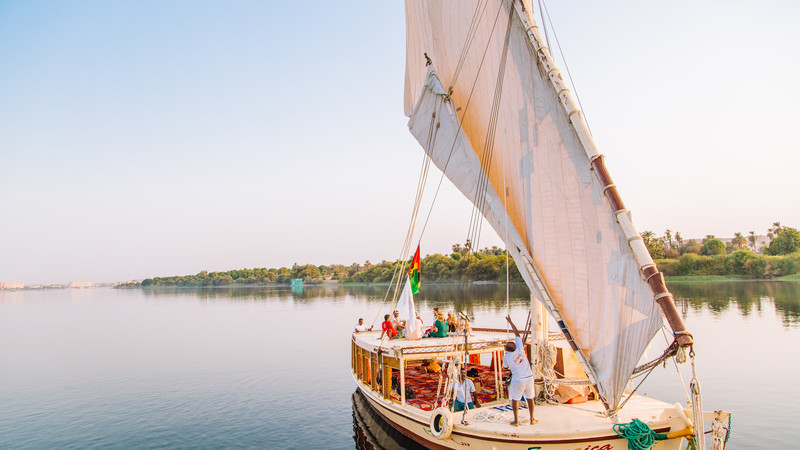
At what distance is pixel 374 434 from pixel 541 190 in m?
10.7

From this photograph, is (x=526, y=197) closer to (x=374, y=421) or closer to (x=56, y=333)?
(x=374, y=421)

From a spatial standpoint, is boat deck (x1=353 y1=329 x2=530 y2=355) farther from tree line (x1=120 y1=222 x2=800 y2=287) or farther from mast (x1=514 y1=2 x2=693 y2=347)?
tree line (x1=120 y1=222 x2=800 y2=287)

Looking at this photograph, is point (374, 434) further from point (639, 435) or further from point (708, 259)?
point (708, 259)

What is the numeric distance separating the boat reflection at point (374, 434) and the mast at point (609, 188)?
8427 millimetres

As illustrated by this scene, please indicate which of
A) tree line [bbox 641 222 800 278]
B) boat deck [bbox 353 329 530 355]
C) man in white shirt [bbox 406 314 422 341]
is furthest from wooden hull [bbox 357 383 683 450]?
tree line [bbox 641 222 800 278]

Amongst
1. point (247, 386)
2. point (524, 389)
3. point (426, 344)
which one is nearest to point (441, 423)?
point (524, 389)

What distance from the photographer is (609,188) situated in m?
8.61

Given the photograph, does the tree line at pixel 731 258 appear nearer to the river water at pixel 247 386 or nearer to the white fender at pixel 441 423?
the river water at pixel 247 386

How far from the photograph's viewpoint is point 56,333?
54.2 m

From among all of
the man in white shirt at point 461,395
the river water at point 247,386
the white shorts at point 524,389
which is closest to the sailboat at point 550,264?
the man in white shirt at point 461,395

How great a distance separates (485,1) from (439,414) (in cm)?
1025

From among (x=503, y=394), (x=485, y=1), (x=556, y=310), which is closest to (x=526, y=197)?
(x=556, y=310)

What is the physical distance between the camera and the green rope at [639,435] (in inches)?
362

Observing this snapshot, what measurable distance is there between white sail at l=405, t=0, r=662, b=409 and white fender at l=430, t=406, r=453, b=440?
11.5ft
